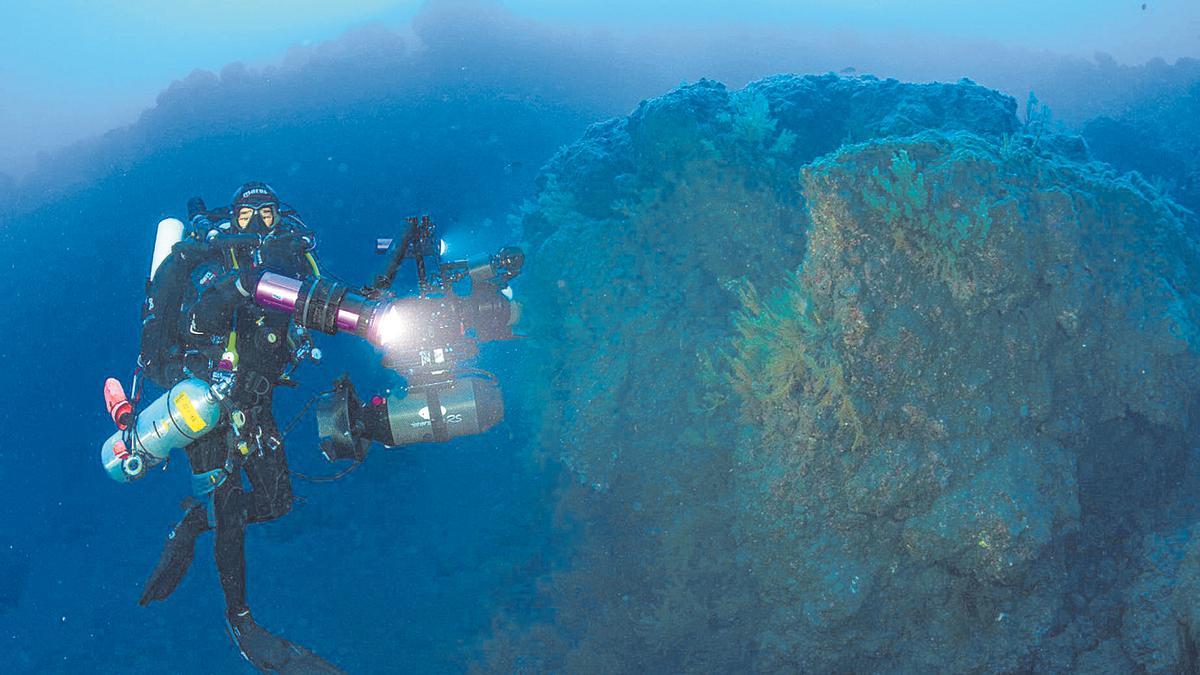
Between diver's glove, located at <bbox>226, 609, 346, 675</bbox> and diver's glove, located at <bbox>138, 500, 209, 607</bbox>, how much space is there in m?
0.59

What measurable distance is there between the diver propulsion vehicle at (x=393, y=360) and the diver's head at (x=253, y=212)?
2.42 feet

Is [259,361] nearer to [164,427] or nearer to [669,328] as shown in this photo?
[164,427]

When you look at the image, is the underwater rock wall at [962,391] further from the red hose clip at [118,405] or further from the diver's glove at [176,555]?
the red hose clip at [118,405]

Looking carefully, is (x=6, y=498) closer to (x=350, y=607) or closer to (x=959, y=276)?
(x=350, y=607)

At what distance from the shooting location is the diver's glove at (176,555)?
4.82 m

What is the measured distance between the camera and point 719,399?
5.34 metres

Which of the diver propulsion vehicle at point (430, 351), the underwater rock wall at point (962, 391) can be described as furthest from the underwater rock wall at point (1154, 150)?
the diver propulsion vehicle at point (430, 351)

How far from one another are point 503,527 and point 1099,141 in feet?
33.6

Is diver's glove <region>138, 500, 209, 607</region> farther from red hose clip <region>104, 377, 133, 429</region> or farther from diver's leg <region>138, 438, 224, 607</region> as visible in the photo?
red hose clip <region>104, 377, 133, 429</region>

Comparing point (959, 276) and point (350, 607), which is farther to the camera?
point (350, 607)

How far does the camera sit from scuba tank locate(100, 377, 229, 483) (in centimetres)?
437

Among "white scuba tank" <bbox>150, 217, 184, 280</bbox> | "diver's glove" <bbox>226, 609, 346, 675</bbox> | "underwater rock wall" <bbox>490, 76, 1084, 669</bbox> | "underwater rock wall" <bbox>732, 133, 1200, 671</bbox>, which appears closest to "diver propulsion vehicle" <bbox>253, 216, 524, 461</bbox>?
"white scuba tank" <bbox>150, 217, 184, 280</bbox>

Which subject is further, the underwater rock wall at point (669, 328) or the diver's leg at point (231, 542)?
the underwater rock wall at point (669, 328)

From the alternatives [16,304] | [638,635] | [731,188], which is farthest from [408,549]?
[16,304]
